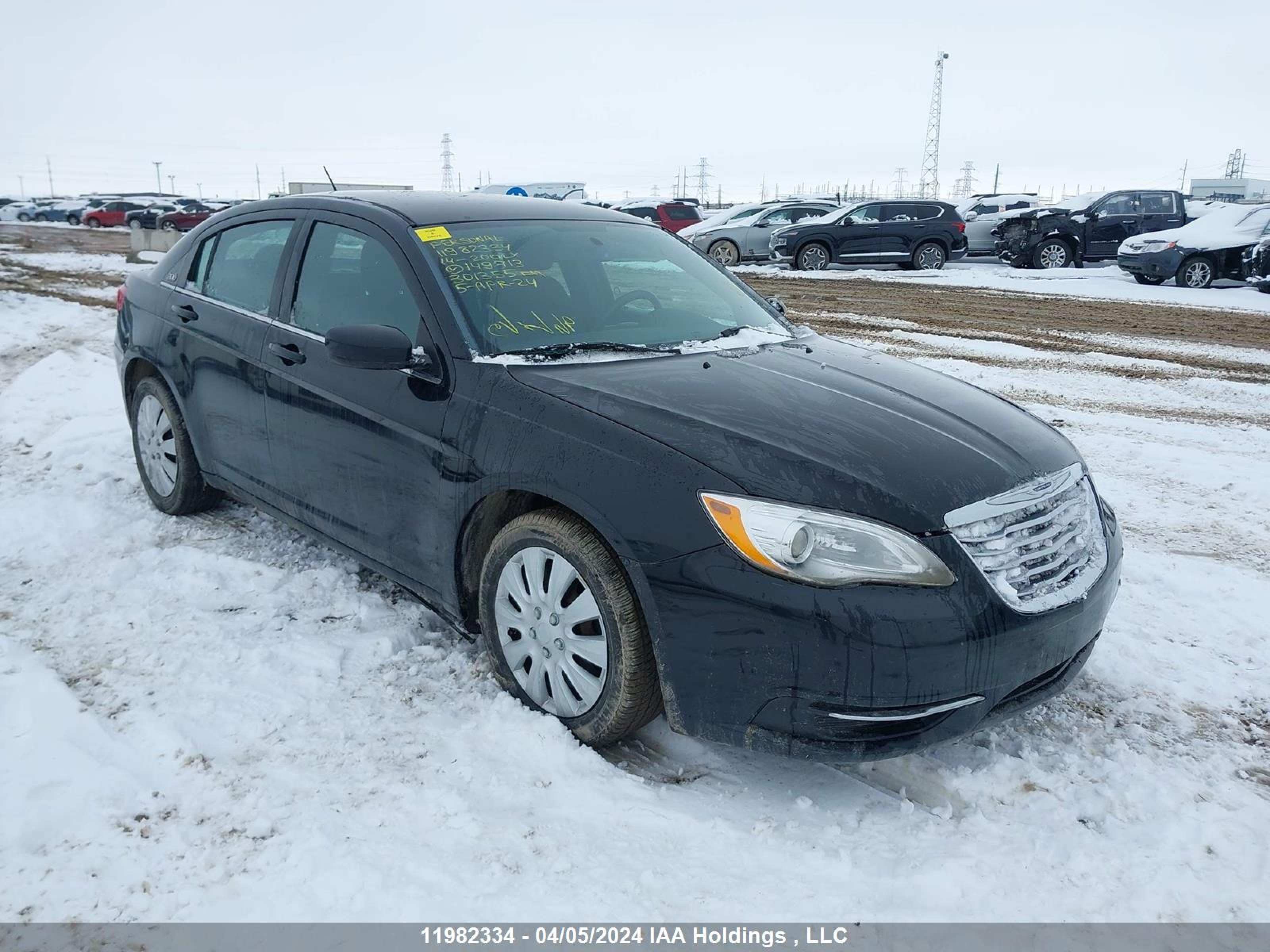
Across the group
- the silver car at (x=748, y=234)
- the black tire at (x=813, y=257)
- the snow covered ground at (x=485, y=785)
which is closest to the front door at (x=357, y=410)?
the snow covered ground at (x=485, y=785)

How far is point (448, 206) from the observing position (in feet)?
12.8

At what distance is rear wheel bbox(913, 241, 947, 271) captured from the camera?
69.7ft

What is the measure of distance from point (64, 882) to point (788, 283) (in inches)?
653

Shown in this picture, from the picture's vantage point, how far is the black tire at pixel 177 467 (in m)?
4.72

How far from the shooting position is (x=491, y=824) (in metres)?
2.68

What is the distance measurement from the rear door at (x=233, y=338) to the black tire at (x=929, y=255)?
18.9 meters

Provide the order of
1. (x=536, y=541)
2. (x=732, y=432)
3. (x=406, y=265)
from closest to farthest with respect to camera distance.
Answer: (x=732, y=432) < (x=536, y=541) < (x=406, y=265)

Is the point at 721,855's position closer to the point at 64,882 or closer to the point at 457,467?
the point at 457,467

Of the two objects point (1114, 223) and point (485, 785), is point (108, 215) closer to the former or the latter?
point (1114, 223)

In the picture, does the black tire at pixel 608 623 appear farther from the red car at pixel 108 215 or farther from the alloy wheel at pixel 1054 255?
the red car at pixel 108 215

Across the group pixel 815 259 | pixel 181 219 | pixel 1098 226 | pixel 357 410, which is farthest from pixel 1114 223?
pixel 181 219

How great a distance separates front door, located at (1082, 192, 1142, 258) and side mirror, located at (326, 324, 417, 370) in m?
21.7

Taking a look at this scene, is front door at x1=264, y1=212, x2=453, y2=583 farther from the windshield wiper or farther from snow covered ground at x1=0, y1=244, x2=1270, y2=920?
snow covered ground at x1=0, y1=244, x2=1270, y2=920
